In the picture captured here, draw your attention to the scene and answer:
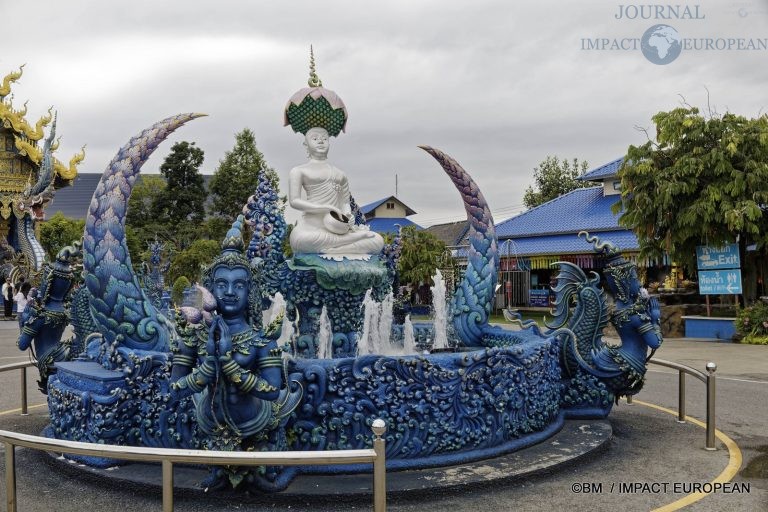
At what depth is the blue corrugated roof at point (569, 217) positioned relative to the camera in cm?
2394

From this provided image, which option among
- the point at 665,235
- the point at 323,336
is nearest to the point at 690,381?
the point at 323,336

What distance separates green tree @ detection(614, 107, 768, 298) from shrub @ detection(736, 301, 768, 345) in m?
1.49

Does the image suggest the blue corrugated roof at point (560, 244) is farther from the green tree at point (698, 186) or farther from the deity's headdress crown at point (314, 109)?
the deity's headdress crown at point (314, 109)

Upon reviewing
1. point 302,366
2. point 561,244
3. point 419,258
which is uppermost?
point 561,244

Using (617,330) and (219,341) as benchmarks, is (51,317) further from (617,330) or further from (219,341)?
(617,330)

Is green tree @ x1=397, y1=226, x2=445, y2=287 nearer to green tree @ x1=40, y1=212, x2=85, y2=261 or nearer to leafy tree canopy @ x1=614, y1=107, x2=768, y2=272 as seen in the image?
leafy tree canopy @ x1=614, y1=107, x2=768, y2=272

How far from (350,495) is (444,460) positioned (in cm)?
94

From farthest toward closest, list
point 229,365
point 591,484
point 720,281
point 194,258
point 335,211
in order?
point 194,258
point 720,281
point 335,211
point 591,484
point 229,365

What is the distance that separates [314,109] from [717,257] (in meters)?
12.7

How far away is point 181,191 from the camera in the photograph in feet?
105

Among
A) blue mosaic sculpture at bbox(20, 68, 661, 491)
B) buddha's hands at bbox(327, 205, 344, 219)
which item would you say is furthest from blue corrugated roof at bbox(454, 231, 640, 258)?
buddha's hands at bbox(327, 205, 344, 219)

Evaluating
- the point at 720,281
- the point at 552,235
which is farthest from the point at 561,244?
the point at 720,281

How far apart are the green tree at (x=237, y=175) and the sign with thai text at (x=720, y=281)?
18103 millimetres

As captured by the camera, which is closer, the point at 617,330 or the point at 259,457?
the point at 259,457
